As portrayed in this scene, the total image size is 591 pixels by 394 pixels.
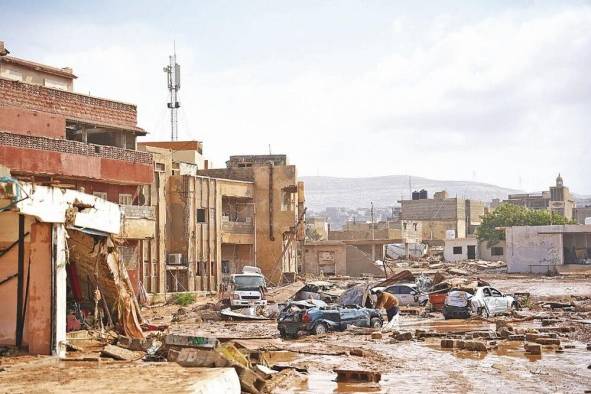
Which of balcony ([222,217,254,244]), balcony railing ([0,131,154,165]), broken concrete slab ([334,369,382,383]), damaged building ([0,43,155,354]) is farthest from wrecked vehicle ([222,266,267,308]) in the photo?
broken concrete slab ([334,369,382,383])

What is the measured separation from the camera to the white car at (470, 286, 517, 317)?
32.3 meters

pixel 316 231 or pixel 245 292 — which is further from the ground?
pixel 316 231

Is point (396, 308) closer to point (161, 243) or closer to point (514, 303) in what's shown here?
point (514, 303)

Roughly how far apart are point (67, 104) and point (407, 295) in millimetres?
17960

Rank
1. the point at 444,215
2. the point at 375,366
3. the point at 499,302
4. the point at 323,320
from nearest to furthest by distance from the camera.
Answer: the point at 375,366 → the point at 323,320 → the point at 499,302 → the point at 444,215

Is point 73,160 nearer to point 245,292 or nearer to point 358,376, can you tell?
point 245,292

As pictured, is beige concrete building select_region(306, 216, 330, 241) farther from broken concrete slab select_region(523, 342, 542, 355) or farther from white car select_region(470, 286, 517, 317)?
broken concrete slab select_region(523, 342, 542, 355)

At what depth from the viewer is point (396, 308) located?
29.1 metres

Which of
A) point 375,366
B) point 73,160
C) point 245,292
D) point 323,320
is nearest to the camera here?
point 375,366

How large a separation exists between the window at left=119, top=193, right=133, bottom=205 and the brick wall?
11.4 ft

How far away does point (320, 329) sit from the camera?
87.4 feet

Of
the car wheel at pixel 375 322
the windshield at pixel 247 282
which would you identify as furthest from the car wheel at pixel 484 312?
the windshield at pixel 247 282

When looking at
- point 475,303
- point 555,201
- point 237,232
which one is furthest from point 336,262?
point 555,201

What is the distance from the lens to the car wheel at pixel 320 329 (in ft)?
86.8
